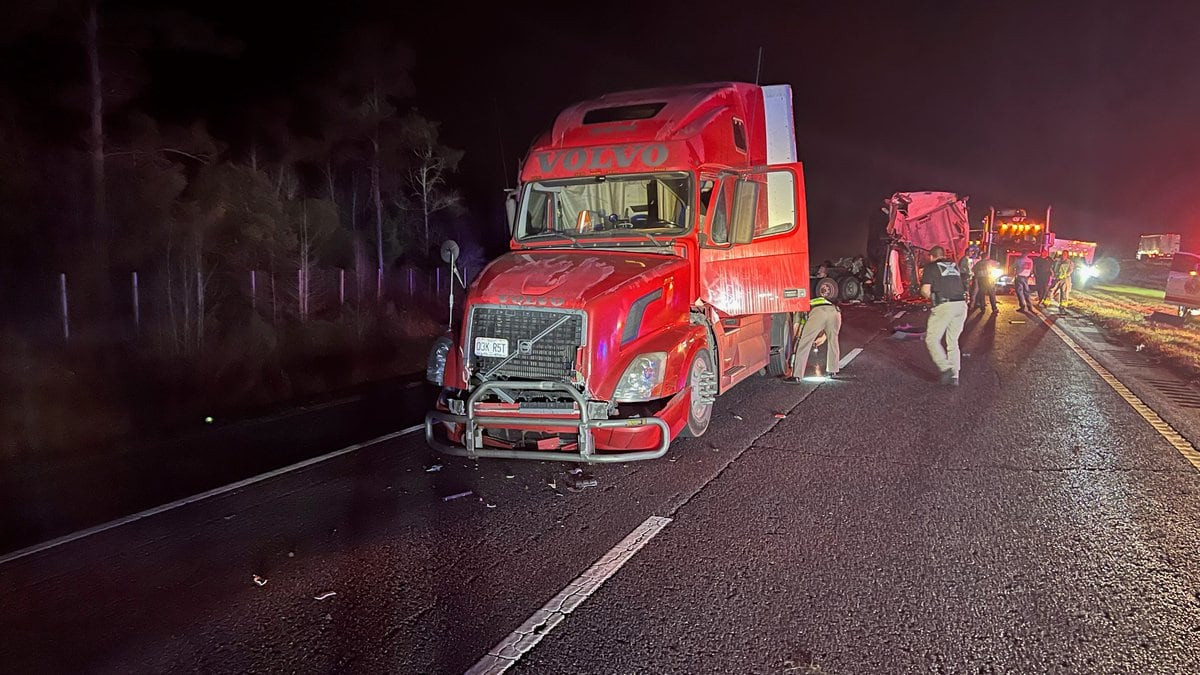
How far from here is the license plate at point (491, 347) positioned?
560 cm

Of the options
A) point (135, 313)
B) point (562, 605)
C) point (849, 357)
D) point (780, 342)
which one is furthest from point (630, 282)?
point (135, 313)

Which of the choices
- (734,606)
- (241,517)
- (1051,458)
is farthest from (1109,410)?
(241,517)

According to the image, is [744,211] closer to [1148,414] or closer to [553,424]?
[553,424]

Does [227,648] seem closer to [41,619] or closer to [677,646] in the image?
[41,619]

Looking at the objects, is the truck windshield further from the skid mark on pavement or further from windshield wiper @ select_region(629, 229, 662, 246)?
the skid mark on pavement

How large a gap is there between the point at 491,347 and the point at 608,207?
209 centimetres

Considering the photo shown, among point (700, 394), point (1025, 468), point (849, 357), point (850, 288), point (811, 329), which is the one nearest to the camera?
point (1025, 468)

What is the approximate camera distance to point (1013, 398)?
8438 mm

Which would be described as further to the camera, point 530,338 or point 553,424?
point 530,338

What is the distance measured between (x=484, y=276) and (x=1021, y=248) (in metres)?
29.0

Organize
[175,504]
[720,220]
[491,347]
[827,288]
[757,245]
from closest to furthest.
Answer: [175,504] → [491,347] → [720,220] → [757,245] → [827,288]

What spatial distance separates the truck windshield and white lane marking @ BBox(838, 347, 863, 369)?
5.19 m

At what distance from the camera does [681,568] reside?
3979mm

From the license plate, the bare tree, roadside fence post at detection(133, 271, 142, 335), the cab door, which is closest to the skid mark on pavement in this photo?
the cab door
